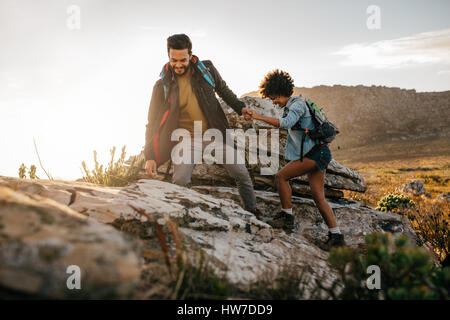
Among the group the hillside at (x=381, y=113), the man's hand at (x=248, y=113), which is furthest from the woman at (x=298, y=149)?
the hillside at (x=381, y=113)

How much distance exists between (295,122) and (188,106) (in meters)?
1.59

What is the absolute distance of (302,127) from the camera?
149 inches

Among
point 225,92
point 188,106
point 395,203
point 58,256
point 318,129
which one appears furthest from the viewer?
point 395,203

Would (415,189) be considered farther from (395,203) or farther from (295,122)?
(295,122)

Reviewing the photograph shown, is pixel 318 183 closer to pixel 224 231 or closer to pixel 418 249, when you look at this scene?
pixel 224 231

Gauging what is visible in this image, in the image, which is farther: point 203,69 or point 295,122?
point 203,69

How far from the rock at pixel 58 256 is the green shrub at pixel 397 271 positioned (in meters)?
1.37

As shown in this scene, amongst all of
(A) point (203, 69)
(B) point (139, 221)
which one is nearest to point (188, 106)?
(A) point (203, 69)

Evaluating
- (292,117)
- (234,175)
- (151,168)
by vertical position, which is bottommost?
(234,175)

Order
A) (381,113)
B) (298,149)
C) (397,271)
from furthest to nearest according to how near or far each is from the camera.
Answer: (381,113)
(298,149)
(397,271)

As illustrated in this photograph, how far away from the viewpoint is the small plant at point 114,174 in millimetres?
5227

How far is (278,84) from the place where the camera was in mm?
4039

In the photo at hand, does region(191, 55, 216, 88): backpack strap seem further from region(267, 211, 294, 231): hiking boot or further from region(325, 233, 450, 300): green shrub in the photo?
region(325, 233, 450, 300): green shrub

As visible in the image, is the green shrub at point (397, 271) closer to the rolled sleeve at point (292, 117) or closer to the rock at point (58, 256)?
the rock at point (58, 256)
